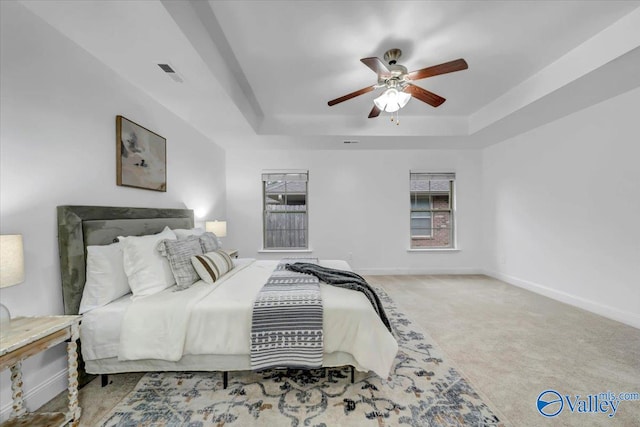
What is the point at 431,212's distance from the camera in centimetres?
516

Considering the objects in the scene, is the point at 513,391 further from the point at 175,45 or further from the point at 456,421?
the point at 175,45

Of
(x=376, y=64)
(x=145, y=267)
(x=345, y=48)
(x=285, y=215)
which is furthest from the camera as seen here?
(x=285, y=215)

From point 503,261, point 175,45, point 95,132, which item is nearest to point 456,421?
point 175,45

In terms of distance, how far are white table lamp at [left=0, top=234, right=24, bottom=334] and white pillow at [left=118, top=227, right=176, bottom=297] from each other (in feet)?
2.24

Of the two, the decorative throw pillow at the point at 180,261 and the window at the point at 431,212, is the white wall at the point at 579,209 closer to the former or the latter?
the window at the point at 431,212

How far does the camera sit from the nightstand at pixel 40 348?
1.26 m

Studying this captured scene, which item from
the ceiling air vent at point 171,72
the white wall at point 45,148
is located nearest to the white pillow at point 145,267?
the white wall at point 45,148

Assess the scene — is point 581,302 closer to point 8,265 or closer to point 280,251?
point 280,251

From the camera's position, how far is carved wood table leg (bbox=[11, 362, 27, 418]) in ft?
4.70

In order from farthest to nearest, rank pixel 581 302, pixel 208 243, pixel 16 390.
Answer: pixel 581 302 < pixel 208 243 < pixel 16 390

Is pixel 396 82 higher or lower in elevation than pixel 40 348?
higher

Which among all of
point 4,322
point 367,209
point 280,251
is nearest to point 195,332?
point 4,322

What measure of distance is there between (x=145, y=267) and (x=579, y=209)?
481 centimetres

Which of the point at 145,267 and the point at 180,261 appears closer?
the point at 145,267
